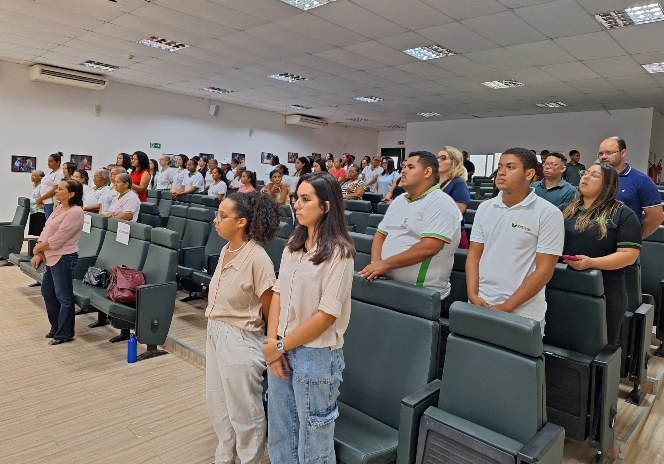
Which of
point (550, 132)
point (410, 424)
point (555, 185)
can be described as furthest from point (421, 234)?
point (550, 132)

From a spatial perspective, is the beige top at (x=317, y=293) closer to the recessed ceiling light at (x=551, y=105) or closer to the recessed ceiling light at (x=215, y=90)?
the recessed ceiling light at (x=215, y=90)

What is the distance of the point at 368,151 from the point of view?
17578 millimetres

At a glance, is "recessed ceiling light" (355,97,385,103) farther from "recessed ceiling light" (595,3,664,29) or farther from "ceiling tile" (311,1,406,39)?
"recessed ceiling light" (595,3,664,29)

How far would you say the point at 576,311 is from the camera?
6.90 ft

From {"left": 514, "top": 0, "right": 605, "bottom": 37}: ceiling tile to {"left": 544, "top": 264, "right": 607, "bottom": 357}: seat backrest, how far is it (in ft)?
11.7

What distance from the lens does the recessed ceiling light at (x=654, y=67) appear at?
21.5 ft

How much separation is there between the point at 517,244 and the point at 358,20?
13.8ft

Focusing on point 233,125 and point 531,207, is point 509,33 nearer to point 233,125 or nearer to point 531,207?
point 531,207

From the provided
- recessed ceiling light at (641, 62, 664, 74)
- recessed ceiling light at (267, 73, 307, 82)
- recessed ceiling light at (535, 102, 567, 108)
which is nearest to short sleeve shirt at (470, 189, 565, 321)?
recessed ceiling light at (641, 62, 664, 74)

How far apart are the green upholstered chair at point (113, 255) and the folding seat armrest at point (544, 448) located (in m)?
3.25

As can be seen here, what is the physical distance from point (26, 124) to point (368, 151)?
1148 cm

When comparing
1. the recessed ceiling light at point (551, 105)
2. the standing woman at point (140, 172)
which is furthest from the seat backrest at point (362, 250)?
the recessed ceiling light at point (551, 105)

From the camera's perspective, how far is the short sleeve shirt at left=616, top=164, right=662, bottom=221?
2.82 meters

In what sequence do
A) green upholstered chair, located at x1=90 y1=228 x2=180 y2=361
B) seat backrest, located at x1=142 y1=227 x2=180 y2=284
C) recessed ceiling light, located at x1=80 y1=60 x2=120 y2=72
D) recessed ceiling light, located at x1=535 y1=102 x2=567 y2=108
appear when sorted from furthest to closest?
1. recessed ceiling light, located at x1=535 y1=102 x2=567 y2=108
2. recessed ceiling light, located at x1=80 y1=60 x2=120 y2=72
3. seat backrest, located at x1=142 y1=227 x2=180 y2=284
4. green upholstered chair, located at x1=90 y1=228 x2=180 y2=361
